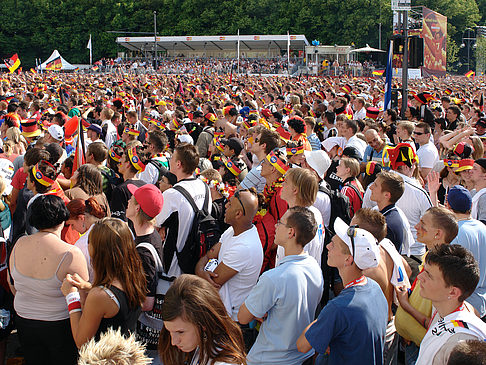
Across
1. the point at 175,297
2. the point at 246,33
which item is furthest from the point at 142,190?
the point at 246,33

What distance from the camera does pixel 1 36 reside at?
6756cm

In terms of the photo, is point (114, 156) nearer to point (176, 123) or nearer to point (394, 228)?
point (176, 123)

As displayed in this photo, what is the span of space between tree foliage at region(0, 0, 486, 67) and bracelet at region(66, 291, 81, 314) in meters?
59.8

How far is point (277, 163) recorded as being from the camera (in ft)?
18.1

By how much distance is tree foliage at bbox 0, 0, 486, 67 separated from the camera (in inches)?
2379

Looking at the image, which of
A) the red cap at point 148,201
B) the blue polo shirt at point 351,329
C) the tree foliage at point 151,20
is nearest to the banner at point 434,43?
the tree foliage at point 151,20

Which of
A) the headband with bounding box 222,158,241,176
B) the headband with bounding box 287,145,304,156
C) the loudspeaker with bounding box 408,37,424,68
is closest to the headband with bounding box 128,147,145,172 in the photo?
the headband with bounding box 222,158,241,176

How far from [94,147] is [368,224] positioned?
155 inches

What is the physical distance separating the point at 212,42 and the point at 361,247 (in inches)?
2291

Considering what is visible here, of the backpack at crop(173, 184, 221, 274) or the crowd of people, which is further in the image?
the backpack at crop(173, 184, 221, 274)

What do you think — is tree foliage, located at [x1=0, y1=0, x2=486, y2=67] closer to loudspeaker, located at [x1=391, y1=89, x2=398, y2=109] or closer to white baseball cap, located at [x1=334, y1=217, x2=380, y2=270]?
loudspeaker, located at [x1=391, y1=89, x2=398, y2=109]

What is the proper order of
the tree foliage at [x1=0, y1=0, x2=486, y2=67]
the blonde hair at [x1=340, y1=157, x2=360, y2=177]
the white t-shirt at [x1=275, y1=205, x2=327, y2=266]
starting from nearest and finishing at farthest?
the white t-shirt at [x1=275, y1=205, x2=327, y2=266] → the blonde hair at [x1=340, y1=157, x2=360, y2=177] → the tree foliage at [x1=0, y1=0, x2=486, y2=67]

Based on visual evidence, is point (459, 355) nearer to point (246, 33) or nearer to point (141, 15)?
point (246, 33)

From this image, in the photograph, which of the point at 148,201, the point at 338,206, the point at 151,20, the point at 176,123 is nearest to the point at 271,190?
the point at 338,206
